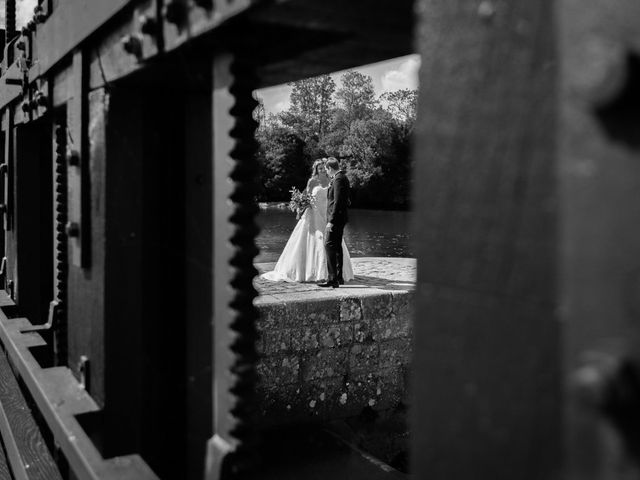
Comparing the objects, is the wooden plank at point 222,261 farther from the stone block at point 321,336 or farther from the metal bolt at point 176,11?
the stone block at point 321,336

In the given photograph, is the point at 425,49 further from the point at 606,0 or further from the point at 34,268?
the point at 34,268

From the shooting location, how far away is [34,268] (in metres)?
3.77

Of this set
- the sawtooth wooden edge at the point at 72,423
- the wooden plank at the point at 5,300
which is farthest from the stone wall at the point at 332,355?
the sawtooth wooden edge at the point at 72,423

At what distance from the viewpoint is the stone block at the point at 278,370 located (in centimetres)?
576

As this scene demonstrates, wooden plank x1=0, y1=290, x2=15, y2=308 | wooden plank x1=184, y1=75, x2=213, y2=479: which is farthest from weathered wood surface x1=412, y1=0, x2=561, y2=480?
wooden plank x1=0, y1=290, x2=15, y2=308

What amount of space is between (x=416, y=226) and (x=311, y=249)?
884 centimetres

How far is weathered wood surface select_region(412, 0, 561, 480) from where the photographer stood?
0.71 metres

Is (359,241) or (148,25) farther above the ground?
(148,25)

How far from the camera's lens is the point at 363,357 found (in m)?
6.38

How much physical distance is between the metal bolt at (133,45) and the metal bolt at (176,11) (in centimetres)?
21

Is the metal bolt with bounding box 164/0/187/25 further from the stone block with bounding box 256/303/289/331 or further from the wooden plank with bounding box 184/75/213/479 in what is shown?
the stone block with bounding box 256/303/289/331

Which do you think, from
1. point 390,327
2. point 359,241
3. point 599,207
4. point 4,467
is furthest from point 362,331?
point 359,241

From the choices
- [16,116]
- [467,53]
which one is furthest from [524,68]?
[16,116]

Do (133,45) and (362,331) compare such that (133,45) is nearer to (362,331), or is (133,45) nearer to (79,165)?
(79,165)
